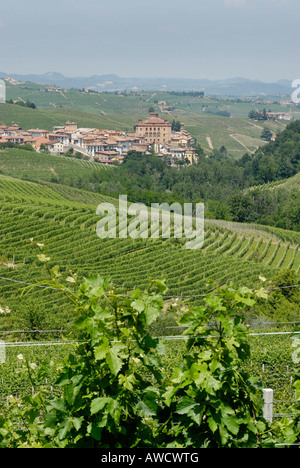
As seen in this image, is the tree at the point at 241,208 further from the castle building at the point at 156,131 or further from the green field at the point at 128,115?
the green field at the point at 128,115

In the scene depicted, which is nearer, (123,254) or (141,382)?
(141,382)

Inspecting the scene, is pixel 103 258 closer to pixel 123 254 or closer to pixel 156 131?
pixel 123 254

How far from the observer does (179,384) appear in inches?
86.0

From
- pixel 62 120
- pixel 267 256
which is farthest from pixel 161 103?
pixel 267 256

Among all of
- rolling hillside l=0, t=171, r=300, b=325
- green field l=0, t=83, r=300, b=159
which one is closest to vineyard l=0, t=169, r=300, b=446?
rolling hillside l=0, t=171, r=300, b=325

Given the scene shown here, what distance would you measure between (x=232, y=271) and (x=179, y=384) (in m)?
23.8

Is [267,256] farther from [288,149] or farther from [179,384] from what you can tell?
[288,149]

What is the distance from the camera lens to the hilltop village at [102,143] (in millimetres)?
83125

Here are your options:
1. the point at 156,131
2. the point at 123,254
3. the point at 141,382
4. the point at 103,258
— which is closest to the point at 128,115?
the point at 156,131

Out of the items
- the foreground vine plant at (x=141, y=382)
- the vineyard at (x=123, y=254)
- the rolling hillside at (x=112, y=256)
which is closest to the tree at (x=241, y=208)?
the rolling hillside at (x=112, y=256)

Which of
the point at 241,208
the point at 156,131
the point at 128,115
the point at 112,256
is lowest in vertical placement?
the point at 241,208

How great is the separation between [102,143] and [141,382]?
86077 mm

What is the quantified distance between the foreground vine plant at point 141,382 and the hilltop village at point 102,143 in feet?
252

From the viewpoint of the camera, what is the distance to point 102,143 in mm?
86500
